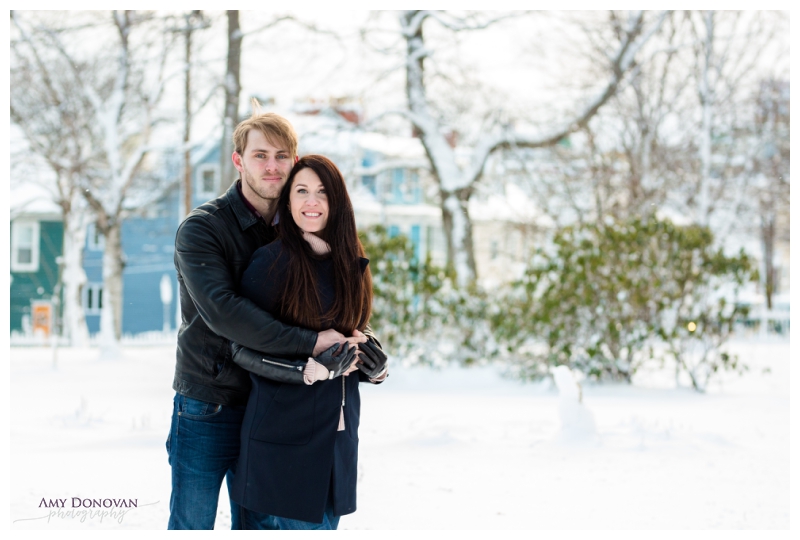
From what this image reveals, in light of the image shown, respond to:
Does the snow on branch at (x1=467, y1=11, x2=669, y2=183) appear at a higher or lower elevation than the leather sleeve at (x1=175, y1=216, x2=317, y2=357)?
higher

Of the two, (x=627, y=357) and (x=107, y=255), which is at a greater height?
(x=107, y=255)

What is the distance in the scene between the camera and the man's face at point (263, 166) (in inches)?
117

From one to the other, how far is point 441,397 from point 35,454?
174 inches

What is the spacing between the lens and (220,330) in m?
2.65

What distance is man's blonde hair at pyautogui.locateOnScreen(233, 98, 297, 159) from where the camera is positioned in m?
2.97

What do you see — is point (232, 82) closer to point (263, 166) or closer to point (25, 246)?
point (263, 166)

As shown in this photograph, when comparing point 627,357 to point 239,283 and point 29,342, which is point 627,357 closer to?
point 239,283

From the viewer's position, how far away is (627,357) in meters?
9.19

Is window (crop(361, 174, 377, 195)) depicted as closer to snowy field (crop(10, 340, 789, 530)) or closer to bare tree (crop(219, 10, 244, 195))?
bare tree (crop(219, 10, 244, 195))

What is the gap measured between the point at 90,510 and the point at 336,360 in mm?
2444

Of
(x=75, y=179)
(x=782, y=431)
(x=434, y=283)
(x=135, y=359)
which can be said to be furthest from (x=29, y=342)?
(x=782, y=431)

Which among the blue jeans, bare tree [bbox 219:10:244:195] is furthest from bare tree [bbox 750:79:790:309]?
the blue jeans

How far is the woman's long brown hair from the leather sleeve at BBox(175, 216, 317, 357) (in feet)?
0.30

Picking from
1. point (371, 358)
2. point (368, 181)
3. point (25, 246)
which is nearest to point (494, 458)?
point (371, 358)
